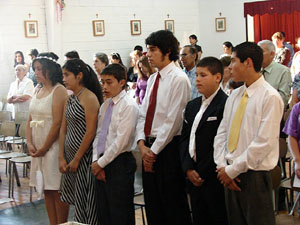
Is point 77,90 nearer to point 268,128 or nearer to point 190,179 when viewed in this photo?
point 190,179

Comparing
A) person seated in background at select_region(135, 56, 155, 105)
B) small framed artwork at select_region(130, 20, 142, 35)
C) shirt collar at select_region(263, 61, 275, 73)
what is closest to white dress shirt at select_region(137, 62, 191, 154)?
shirt collar at select_region(263, 61, 275, 73)

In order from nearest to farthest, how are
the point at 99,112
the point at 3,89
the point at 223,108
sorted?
the point at 223,108 < the point at 99,112 < the point at 3,89

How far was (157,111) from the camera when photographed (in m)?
3.61

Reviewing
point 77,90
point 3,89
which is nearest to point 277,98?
point 77,90

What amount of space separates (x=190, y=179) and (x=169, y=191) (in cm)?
32

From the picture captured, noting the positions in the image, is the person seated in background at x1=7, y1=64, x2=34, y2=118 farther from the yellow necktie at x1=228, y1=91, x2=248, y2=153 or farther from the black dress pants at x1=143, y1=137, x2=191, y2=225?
the yellow necktie at x1=228, y1=91, x2=248, y2=153

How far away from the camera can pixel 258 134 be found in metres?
2.89

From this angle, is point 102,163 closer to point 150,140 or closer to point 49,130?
point 150,140

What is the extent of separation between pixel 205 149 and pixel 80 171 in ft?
3.87

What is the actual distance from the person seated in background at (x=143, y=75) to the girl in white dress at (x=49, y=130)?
2247 millimetres

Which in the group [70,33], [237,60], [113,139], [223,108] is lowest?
[113,139]

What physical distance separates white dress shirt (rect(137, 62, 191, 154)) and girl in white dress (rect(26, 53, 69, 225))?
0.88 meters

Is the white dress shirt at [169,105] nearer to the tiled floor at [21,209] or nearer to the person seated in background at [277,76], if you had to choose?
the tiled floor at [21,209]

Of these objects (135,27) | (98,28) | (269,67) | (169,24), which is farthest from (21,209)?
(169,24)
